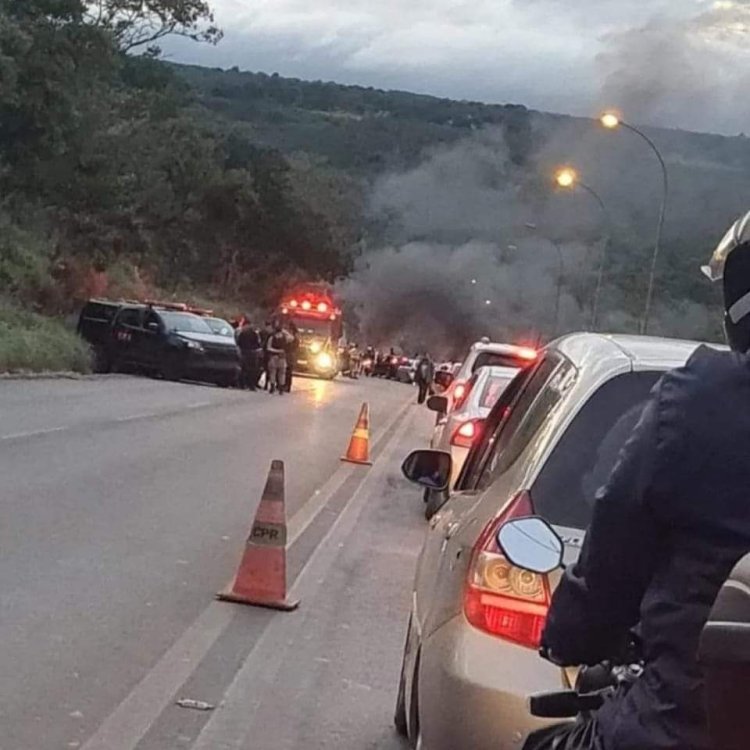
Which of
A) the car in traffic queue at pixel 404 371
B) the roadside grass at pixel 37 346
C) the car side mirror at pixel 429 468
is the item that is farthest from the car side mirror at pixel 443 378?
the car in traffic queue at pixel 404 371

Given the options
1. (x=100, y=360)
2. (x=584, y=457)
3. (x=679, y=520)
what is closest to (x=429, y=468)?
(x=584, y=457)

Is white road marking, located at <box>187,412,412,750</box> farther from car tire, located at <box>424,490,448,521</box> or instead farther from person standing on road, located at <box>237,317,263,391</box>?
person standing on road, located at <box>237,317,263,391</box>

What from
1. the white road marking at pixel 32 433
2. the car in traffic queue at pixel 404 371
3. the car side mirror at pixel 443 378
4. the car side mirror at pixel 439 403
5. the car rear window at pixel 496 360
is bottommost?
the car in traffic queue at pixel 404 371

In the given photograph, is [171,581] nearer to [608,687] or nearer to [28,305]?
[608,687]

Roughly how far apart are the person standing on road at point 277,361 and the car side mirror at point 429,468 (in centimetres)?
3298

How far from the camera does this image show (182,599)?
31.8ft

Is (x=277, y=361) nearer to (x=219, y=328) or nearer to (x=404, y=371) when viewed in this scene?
(x=219, y=328)

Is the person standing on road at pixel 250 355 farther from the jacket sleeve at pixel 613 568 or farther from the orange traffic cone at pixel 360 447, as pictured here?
the jacket sleeve at pixel 613 568

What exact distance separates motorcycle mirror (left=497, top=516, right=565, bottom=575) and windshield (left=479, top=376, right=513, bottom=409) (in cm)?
1131

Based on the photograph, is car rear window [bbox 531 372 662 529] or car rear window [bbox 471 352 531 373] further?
car rear window [bbox 471 352 531 373]

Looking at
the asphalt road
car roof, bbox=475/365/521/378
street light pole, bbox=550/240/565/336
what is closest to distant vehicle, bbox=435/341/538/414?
the asphalt road

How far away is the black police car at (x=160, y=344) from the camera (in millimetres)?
39594

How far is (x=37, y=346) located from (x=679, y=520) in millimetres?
35347

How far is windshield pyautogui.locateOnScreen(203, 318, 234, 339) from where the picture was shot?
A: 1604 inches
